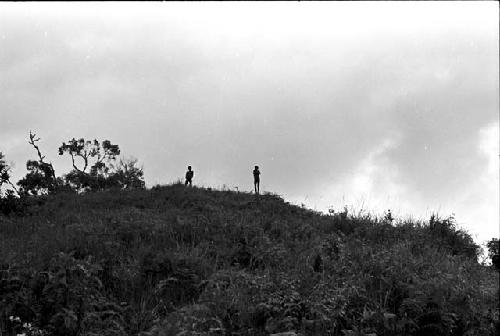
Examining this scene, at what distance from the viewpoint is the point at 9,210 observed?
1789cm

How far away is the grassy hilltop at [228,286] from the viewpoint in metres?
5.60

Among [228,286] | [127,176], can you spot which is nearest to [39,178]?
[127,176]

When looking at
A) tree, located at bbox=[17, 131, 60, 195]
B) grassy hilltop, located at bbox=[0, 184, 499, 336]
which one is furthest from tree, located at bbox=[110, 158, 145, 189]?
grassy hilltop, located at bbox=[0, 184, 499, 336]

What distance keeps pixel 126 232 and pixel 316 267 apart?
4821 millimetres

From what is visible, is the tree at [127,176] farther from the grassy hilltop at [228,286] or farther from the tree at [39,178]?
the grassy hilltop at [228,286]

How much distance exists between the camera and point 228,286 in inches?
280

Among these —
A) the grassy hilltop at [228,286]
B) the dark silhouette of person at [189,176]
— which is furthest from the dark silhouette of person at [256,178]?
the grassy hilltop at [228,286]

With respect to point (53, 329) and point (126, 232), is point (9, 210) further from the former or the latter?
point (53, 329)

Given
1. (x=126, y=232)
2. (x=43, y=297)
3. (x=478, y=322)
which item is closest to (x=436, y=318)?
(x=478, y=322)

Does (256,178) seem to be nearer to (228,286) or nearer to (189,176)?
(189,176)

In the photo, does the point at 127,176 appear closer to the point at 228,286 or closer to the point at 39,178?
the point at 39,178

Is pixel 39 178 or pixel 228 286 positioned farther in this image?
pixel 39 178

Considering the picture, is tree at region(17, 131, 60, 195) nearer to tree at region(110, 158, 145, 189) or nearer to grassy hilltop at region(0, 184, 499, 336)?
tree at region(110, 158, 145, 189)

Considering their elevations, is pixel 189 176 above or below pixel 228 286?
above
